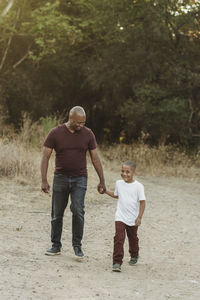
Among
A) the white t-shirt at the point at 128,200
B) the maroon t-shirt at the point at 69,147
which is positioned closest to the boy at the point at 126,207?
the white t-shirt at the point at 128,200

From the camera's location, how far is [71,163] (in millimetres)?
6047

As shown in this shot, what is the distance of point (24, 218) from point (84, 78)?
13471 mm

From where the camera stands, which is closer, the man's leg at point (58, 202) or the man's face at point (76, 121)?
the man's face at point (76, 121)

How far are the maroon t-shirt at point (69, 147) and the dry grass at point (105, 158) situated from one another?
5503mm

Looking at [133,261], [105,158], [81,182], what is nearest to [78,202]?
[81,182]

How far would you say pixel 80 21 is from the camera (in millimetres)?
21281

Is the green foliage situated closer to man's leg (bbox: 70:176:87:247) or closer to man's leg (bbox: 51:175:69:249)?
man's leg (bbox: 51:175:69:249)

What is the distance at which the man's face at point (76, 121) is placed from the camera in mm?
5893

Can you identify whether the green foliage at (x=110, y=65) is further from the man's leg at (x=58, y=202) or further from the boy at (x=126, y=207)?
the boy at (x=126, y=207)

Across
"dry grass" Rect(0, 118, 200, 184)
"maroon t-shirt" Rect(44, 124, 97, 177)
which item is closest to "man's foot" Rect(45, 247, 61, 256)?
"maroon t-shirt" Rect(44, 124, 97, 177)

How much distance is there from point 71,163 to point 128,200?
2.57ft

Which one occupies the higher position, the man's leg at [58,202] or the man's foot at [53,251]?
the man's leg at [58,202]

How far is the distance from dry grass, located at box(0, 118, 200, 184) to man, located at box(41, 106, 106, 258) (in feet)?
17.4

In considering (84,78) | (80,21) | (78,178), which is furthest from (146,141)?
(78,178)
